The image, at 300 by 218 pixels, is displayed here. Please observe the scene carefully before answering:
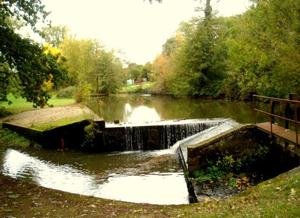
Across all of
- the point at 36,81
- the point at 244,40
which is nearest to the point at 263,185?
the point at 36,81

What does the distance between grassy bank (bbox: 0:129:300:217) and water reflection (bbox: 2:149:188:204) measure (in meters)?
2.17

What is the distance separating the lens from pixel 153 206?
33.6 ft

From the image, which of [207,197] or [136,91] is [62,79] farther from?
[136,91]

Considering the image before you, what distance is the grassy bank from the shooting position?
737 centimetres

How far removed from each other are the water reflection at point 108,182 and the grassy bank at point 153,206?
2.17 m

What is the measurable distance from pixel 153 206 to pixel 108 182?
16.4 feet

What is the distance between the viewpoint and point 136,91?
88.4 meters

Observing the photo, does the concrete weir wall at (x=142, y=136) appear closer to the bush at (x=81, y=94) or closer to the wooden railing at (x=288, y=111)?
the wooden railing at (x=288, y=111)

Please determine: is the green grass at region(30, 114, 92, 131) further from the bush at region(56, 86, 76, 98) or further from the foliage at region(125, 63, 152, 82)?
the foliage at region(125, 63, 152, 82)

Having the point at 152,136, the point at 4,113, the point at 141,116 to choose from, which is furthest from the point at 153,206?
the point at 141,116

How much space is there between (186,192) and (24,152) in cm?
1023

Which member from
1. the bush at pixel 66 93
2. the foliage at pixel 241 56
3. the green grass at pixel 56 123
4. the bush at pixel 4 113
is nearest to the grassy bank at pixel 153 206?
the green grass at pixel 56 123

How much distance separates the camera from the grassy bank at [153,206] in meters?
7.37

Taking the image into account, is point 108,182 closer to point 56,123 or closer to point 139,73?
point 56,123
